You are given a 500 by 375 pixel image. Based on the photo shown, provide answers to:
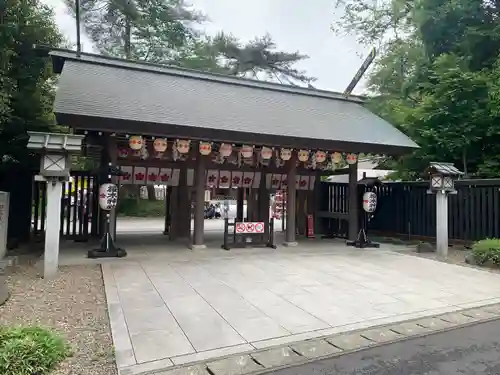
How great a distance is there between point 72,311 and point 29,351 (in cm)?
176

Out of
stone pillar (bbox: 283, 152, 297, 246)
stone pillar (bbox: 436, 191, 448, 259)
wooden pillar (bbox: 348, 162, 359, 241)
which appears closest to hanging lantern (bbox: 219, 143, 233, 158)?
stone pillar (bbox: 283, 152, 297, 246)

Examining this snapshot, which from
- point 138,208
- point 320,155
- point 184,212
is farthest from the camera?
point 138,208

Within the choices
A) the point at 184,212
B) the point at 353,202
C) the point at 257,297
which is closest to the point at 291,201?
the point at 353,202

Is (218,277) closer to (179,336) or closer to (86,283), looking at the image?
(86,283)

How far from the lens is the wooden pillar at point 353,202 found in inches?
453

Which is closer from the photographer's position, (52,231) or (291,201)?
(52,231)

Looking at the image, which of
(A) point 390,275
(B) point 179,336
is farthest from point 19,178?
(A) point 390,275

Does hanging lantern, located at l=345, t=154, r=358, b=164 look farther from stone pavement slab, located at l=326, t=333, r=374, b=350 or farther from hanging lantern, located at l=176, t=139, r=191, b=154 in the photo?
stone pavement slab, located at l=326, t=333, r=374, b=350

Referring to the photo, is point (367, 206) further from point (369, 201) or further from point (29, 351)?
point (29, 351)

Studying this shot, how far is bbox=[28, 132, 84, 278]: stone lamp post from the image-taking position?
Result: 6508 mm

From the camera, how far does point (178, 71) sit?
40.7 ft

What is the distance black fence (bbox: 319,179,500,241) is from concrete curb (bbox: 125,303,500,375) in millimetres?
6118

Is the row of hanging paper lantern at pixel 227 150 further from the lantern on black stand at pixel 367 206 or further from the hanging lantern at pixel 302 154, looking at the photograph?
the lantern on black stand at pixel 367 206

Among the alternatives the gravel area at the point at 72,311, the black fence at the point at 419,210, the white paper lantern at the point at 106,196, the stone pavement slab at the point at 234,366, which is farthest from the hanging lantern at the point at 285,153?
the stone pavement slab at the point at 234,366
